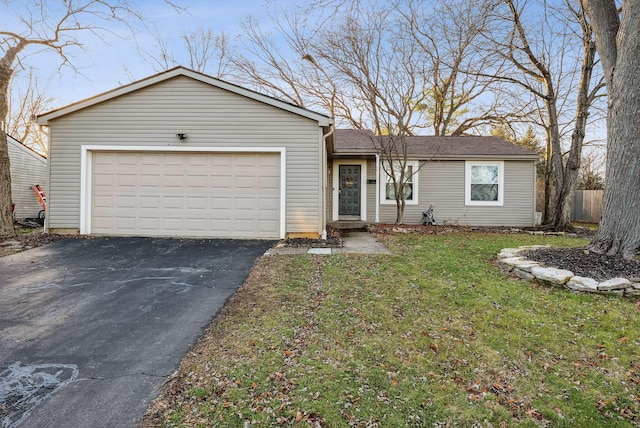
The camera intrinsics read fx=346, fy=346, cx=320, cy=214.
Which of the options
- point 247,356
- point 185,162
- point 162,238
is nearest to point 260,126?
point 185,162

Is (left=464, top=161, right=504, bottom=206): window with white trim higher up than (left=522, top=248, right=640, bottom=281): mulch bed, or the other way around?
(left=464, top=161, right=504, bottom=206): window with white trim

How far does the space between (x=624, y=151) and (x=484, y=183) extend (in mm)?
7174

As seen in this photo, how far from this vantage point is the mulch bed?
472cm

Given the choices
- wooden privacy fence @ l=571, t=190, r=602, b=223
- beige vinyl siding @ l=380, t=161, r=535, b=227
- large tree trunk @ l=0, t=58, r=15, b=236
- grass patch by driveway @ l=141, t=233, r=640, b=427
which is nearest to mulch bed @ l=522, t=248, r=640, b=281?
grass patch by driveway @ l=141, t=233, r=640, b=427

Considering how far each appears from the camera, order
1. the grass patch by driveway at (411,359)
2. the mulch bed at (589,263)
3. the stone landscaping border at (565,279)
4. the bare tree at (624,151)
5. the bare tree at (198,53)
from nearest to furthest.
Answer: the grass patch by driveway at (411,359)
the stone landscaping border at (565,279)
the mulch bed at (589,263)
the bare tree at (624,151)
the bare tree at (198,53)

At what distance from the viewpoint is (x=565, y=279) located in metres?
4.70

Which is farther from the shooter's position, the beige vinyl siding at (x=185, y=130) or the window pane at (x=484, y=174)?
the window pane at (x=484, y=174)

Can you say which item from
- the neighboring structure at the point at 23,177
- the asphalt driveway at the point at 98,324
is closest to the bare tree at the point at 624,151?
the asphalt driveway at the point at 98,324

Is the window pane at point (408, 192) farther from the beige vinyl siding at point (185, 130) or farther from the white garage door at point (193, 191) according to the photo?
the white garage door at point (193, 191)

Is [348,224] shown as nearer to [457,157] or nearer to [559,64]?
[457,157]

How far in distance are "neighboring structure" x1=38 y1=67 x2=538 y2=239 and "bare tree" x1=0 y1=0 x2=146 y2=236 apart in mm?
1793

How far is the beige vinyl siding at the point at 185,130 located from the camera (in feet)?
27.7

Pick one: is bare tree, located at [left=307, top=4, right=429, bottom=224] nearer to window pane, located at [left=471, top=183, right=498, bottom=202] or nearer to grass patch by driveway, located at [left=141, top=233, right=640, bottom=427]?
window pane, located at [left=471, top=183, right=498, bottom=202]

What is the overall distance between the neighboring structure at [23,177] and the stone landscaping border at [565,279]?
1629 cm
